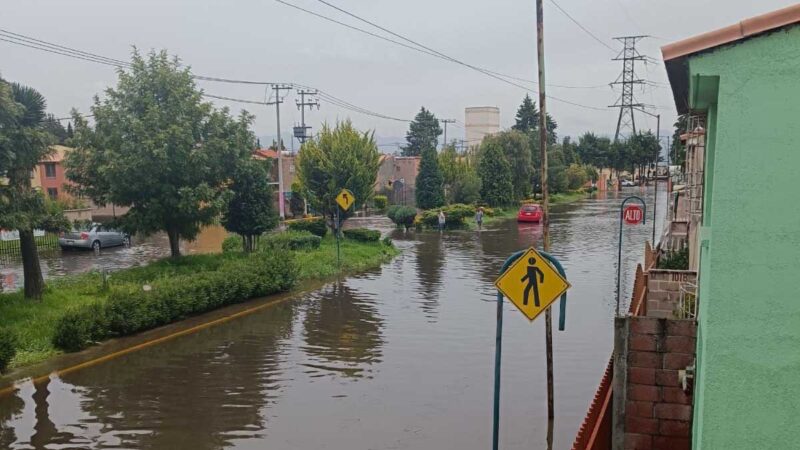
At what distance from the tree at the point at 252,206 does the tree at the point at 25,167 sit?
757cm

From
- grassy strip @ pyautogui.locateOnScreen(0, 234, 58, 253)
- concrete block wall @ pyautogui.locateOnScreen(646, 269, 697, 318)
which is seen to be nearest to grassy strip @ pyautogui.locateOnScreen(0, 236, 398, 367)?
grassy strip @ pyautogui.locateOnScreen(0, 234, 58, 253)

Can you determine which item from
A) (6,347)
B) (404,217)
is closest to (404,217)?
(404,217)

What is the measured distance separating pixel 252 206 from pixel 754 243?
2024 centimetres

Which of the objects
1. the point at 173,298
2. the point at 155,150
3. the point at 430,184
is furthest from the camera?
the point at 430,184

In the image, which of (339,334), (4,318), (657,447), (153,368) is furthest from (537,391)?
(4,318)

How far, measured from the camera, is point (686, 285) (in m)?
11.6

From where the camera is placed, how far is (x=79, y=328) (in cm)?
1315

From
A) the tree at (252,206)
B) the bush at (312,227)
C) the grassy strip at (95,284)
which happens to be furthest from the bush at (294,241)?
the bush at (312,227)

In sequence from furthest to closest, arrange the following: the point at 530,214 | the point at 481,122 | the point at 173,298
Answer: the point at 481,122 < the point at 530,214 < the point at 173,298

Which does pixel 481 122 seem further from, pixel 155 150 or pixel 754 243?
pixel 754 243

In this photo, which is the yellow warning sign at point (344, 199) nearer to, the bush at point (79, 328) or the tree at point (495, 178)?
the bush at point (79, 328)

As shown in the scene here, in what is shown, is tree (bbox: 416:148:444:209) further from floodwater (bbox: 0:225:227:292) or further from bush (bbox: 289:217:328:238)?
bush (bbox: 289:217:328:238)

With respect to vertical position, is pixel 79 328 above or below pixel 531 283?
below

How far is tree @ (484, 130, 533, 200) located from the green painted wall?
5243 centimetres
